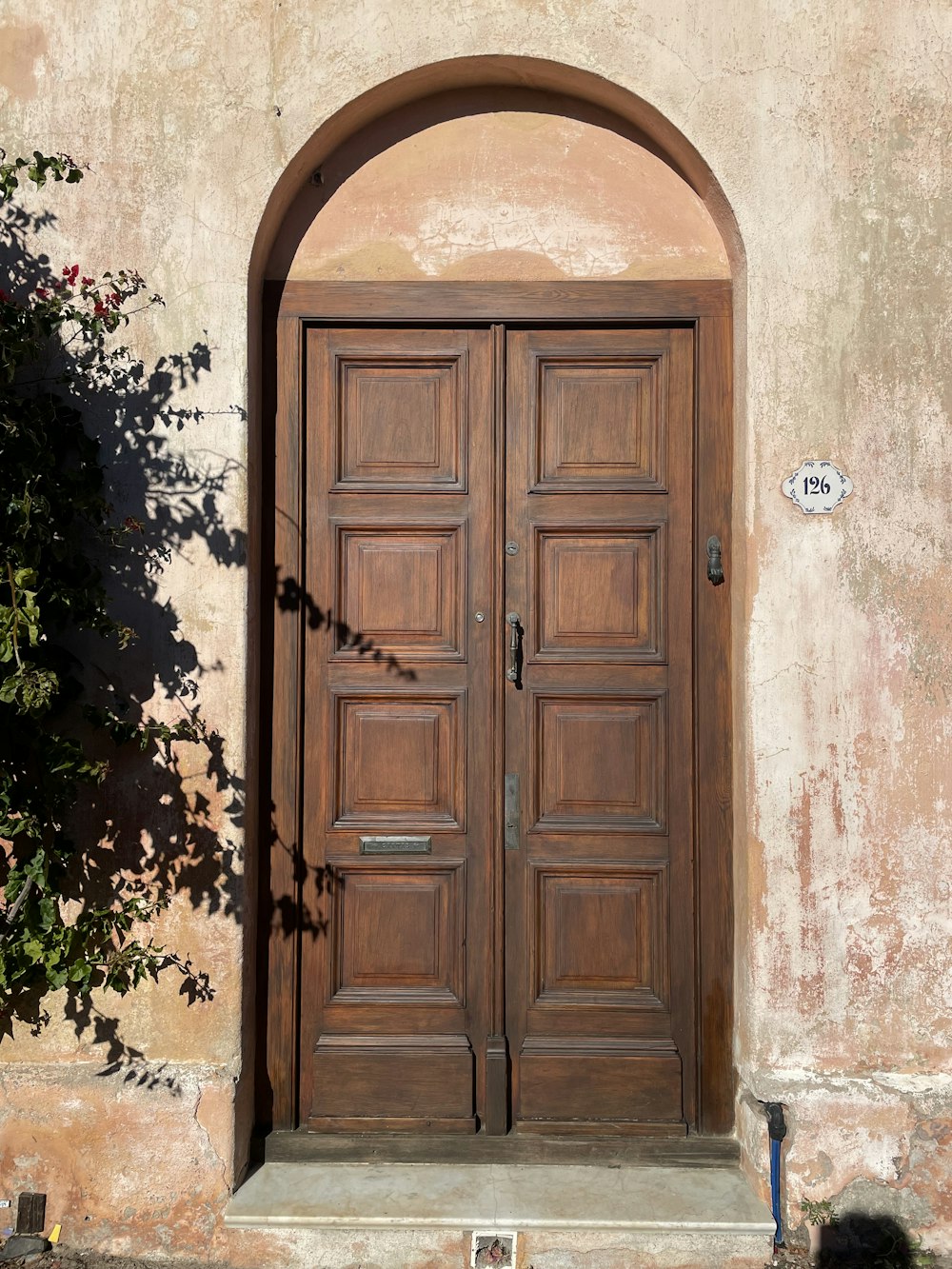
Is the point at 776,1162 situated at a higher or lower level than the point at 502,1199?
higher

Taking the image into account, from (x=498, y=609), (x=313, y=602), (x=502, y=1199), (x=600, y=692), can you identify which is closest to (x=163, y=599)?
(x=313, y=602)

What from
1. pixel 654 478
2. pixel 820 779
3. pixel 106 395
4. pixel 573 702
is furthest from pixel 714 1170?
pixel 106 395

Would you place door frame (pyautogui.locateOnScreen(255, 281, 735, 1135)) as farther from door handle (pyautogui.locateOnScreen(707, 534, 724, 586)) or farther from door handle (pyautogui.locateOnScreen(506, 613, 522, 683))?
door handle (pyautogui.locateOnScreen(506, 613, 522, 683))

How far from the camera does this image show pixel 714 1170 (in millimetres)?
3412

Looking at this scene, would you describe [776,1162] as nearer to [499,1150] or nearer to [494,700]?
[499,1150]

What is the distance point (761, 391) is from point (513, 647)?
111 centimetres

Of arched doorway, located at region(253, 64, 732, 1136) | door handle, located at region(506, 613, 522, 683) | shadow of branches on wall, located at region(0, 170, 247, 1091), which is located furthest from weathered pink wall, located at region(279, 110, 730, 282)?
door handle, located at region(506, 613, 522, 683)

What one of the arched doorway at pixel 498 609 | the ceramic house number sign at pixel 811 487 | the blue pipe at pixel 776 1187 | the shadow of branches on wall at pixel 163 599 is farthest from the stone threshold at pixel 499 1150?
the ceramic house number sign at pixel 811 487

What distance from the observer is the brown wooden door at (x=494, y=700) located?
3549 millimetres

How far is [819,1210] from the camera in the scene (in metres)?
3.25

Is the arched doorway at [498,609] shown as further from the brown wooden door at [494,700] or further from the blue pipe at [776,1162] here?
the blue pipe at [776,1162]

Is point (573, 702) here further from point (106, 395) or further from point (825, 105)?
point (825, 105)

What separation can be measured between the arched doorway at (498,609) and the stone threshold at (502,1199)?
239 mm

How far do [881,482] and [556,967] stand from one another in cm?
185
